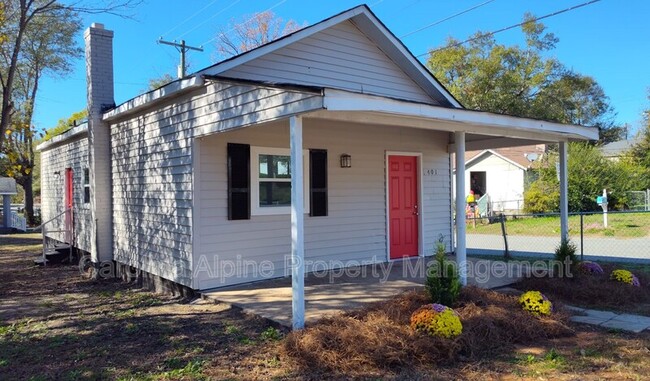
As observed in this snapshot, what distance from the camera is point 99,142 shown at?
9.38 metres

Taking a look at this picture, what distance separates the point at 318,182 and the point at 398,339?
399cm

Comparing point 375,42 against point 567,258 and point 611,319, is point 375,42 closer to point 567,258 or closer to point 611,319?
point 567,258

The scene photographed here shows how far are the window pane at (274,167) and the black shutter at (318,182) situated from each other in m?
0.45

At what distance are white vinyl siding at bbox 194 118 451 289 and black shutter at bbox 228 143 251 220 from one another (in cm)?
9

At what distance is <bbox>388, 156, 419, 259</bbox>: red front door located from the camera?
9.09m

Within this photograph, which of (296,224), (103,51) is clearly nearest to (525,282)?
(296,224)

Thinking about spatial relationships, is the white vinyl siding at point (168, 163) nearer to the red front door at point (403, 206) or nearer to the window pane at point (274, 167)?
the window pane at point (274, 167)

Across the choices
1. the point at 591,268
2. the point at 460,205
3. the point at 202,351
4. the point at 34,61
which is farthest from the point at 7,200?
the point at 591,268

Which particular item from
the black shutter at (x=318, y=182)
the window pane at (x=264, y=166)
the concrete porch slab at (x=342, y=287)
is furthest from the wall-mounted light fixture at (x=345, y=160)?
the concrete porch slab at (x=342, y=287)

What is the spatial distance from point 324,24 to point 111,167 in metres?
5.07

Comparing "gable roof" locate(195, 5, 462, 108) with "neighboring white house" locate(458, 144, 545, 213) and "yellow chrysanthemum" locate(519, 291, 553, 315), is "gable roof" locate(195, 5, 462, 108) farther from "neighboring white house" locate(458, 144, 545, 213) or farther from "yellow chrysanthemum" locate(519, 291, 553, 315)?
"neighboring white house" locate(458, 144, 545, 213)

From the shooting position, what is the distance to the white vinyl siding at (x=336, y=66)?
7.74 m

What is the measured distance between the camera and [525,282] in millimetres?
7023

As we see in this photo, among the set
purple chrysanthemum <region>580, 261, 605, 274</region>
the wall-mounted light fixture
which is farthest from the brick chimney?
purple chrysanthemum <region>580, 261, 605, 274</region>
